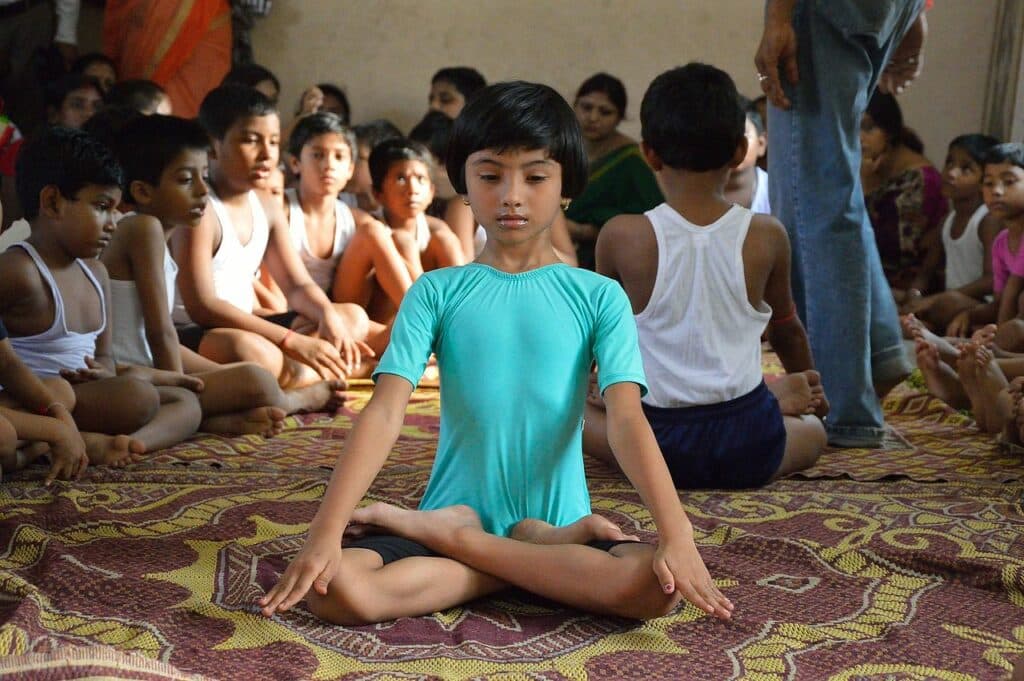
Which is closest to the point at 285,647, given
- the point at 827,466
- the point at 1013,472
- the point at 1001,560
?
the point at 1001,560

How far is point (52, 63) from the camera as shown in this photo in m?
5.16

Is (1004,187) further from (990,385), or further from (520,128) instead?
(520,128)

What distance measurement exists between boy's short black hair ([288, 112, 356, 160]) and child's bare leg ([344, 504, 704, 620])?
8.66ft

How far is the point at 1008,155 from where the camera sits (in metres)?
4.08

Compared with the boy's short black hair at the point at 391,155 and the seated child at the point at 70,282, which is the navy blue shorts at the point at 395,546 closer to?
the seated child at the point at 70,282

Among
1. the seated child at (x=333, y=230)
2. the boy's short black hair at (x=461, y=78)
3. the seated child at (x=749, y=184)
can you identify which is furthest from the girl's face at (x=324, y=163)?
the boy's short black hair at (x=461, y=78)

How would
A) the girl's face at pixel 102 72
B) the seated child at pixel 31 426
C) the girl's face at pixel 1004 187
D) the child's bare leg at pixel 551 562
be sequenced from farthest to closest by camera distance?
the girl's face at pixel 102 72 < the girl's face at pixel 1004 187 < the seated child at pixel 31 426 < the child's bare leg at pixel 551 562

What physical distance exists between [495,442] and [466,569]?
0.18 metres

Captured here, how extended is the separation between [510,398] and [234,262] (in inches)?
78.6

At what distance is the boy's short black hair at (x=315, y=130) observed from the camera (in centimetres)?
393

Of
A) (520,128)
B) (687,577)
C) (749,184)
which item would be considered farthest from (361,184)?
(687,577)

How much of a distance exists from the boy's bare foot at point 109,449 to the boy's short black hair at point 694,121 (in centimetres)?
121

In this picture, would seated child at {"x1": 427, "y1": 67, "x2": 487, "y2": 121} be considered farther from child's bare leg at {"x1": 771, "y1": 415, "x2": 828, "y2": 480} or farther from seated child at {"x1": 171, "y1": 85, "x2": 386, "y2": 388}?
child's bare leg at {"x1": 771, "y1": 415, "x2": 828, "y2": 480}

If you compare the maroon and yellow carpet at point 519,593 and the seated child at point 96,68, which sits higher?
the seated child at point 96,68
